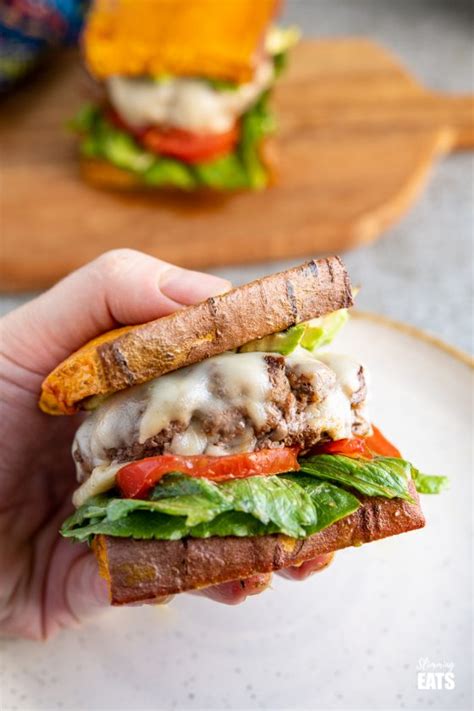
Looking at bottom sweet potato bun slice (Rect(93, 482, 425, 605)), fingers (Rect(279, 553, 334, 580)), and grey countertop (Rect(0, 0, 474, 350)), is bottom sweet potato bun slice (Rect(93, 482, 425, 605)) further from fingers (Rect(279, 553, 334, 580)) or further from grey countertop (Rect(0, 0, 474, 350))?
grey countertop (Rect(0, 0, 474, 350))

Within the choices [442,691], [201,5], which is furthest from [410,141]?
[442,691]

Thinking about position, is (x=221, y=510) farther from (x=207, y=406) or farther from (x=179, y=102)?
(x=179, y=102)

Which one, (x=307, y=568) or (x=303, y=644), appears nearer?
(x=307, y=568)

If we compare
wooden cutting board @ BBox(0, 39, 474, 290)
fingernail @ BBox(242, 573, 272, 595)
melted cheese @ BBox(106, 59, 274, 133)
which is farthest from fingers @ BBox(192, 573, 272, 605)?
melted cheese @ BBox(106, 59, 274, 133)

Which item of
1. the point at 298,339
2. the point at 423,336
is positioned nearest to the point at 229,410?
the point at 298,339

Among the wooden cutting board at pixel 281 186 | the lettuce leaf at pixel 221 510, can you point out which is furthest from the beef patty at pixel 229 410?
the wooden cutting board at pixel 281 186
